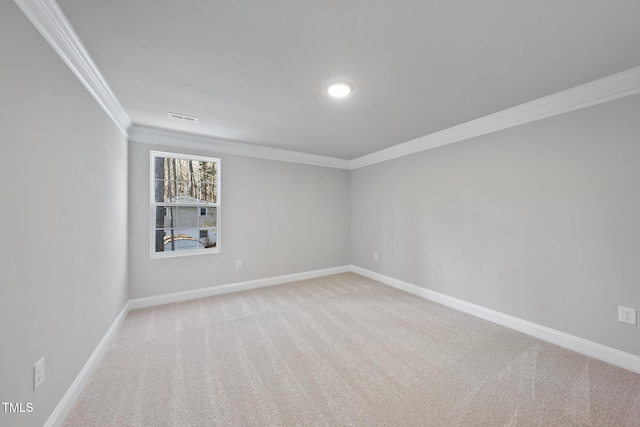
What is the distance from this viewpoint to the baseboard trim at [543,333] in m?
2.05

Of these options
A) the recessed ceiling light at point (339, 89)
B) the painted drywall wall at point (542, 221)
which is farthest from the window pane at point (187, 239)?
the painted drywall wall at point (542, 221)

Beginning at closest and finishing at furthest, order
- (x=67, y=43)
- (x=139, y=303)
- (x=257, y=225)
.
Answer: (x=67, y=43), (x=139, y=303), (x=257, y=225)

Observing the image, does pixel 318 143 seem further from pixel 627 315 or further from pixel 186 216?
pixel 627 315

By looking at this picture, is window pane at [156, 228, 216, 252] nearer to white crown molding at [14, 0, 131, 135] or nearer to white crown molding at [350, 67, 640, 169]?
white crown molding at [14, 0, 131, 135]

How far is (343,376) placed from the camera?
6.34 feet

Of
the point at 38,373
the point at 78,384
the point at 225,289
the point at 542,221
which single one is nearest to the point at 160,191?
the point at 225,289

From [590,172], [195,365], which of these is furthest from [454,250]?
[195,365]

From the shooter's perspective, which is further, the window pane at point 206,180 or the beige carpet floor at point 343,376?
the window pane at point 206,180

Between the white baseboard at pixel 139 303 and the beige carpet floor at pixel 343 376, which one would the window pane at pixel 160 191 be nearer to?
the white baseboard at pixel 139 303

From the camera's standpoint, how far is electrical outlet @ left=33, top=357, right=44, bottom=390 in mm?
1268

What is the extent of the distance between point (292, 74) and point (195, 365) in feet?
8.65

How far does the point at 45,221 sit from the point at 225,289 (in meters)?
2.78

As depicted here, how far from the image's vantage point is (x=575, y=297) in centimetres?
231

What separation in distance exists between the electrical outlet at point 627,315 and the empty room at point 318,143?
2 centimetres
